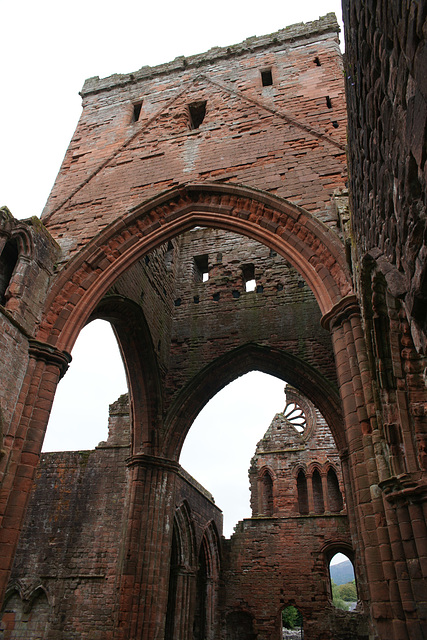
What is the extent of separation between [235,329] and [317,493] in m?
6.04

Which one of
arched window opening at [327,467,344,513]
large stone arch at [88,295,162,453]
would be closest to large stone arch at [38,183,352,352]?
large stone arch at [88,295,162,453]

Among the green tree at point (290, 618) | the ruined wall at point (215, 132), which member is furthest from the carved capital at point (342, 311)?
the green tree at point (290, 618)

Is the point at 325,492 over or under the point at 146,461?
over

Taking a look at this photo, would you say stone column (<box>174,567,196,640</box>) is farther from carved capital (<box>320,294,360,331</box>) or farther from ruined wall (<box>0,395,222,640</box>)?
carved capital (<box>320,294,360,331</box>)

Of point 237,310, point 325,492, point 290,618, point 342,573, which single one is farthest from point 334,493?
point 342,573

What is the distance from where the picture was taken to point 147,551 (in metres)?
8.69

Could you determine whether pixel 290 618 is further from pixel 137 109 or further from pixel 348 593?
pixel 348 593

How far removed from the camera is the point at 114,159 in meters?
8.97

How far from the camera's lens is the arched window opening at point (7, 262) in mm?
6381

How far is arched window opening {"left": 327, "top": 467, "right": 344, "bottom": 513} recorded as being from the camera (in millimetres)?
13210

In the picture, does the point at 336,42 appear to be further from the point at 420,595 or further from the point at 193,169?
the point at 420,595

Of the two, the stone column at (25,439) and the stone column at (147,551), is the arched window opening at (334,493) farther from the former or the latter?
the stone column at (25,439)

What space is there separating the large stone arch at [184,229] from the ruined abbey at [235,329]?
33 millimetres

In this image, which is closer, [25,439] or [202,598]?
[25,439]
